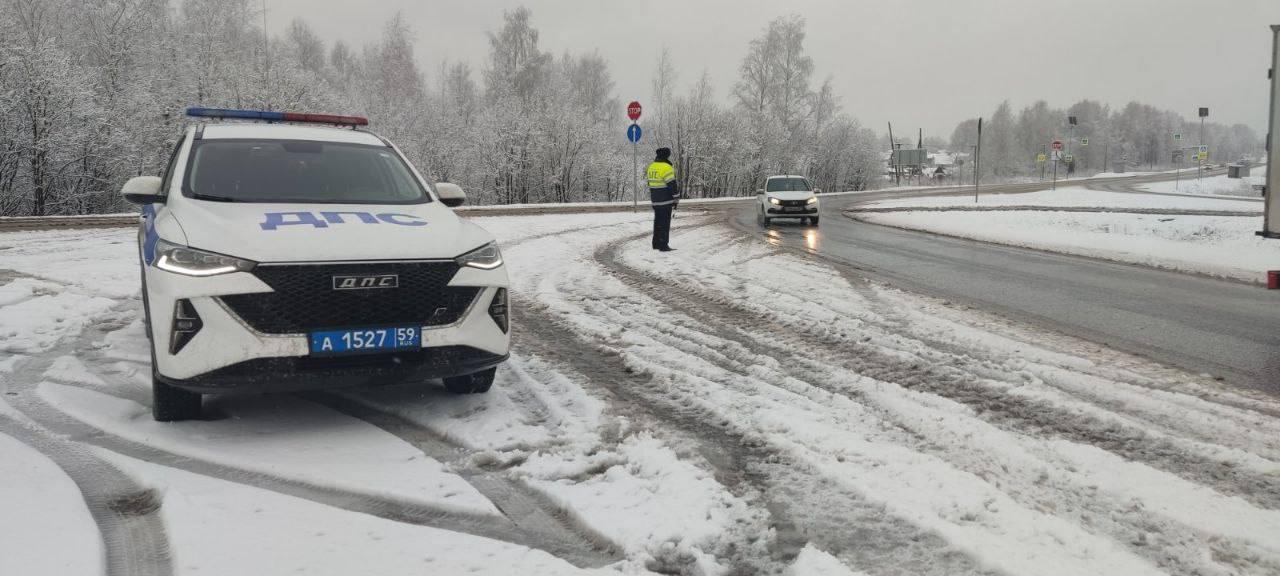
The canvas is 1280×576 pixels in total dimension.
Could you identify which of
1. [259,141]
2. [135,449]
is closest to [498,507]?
[135,449]

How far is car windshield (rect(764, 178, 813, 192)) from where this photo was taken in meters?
21.7

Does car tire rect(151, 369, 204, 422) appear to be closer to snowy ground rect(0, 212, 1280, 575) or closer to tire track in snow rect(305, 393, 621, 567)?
snowy ground rect(0, 212, 1280, 575)

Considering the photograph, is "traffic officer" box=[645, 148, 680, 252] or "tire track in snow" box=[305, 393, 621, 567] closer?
"tire track in snow" box=[305, 393, 621, 567]

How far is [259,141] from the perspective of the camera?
5.48 meters

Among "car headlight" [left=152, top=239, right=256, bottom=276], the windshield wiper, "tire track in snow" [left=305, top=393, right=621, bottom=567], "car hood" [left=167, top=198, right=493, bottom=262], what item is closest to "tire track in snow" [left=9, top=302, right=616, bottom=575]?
"tire track in snow" [left=305, top=393, right=621, bottom=567]

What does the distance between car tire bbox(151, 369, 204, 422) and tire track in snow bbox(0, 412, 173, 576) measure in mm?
418

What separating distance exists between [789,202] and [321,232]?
1791 cm

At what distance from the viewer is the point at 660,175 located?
13773mm

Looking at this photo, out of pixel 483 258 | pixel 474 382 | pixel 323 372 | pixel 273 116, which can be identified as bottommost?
pixel 474 382

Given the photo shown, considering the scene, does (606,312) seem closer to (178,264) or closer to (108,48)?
(178,264)

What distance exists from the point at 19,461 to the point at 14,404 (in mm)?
1149

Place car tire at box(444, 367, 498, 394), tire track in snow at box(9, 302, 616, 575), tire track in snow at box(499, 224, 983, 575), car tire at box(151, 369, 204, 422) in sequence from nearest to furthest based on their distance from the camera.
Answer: tire track in snow at box(499, 224, 983, 575)
tire track in snow at box(9, 302, 616, 575)
car tire at box(151, 369, 204, 422)
car tire at box(444, 367, 498, 394)

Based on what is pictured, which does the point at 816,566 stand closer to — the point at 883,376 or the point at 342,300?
the point at 342,300

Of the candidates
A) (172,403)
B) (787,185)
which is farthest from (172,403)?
(787,185)
